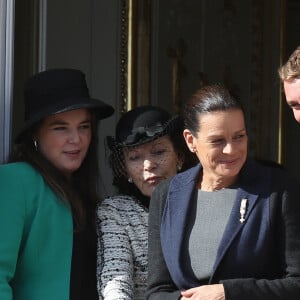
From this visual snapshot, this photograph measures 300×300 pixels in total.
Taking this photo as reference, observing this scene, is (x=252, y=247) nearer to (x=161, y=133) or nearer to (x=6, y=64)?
(x=161, y=133)

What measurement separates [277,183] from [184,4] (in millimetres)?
2279

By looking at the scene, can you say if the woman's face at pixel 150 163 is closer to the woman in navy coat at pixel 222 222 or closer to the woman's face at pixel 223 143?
the woman in navy coat at pixel 222 222

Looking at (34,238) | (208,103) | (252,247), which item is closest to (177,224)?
(252,247)

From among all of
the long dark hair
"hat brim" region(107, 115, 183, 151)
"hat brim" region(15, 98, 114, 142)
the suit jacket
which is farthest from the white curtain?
the suit jacket

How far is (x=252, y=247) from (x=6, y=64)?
3.84ft

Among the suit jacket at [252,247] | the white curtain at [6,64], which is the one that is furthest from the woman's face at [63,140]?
the suit jacket at [252,247]

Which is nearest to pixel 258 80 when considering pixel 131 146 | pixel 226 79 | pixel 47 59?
pixel 226 79

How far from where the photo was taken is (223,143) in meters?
2.57

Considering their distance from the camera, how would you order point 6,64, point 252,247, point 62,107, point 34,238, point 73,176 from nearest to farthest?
point 252,247, point 34,238, point 62,107, point 73,176, point 6,64

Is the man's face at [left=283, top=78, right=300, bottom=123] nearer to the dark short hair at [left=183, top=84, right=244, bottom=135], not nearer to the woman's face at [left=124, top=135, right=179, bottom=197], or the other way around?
the dark short hair at [left=183, top=84, right=244, bottom=135]

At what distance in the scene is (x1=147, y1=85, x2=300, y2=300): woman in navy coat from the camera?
8.11 ft

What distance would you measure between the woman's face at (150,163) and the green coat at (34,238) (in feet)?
1.35

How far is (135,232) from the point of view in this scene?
2969mm

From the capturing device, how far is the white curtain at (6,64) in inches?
124
